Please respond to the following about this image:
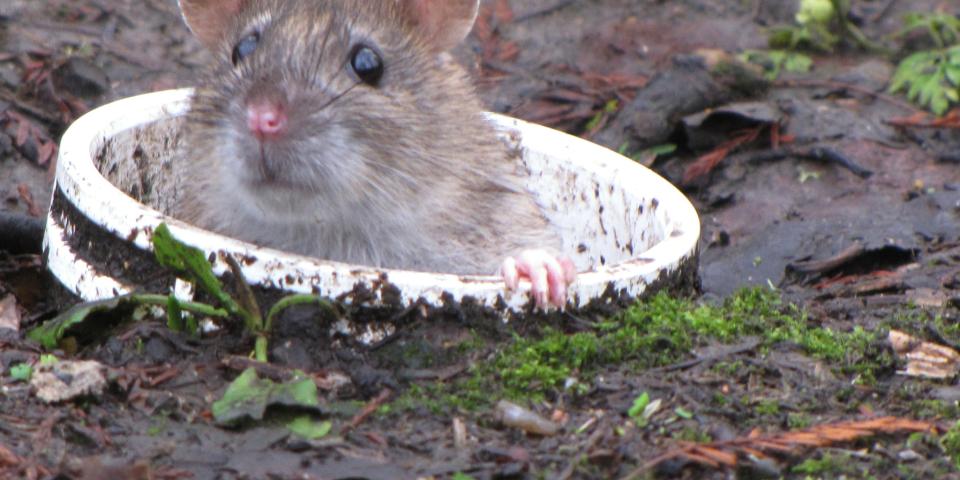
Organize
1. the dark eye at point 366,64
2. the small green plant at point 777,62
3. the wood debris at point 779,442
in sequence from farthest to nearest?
the small green plant at point 777,62
the dark eye at point 366,64
the wood debris at point 779,442

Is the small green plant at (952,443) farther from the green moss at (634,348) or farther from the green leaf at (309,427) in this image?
the green leaf at (309,427)

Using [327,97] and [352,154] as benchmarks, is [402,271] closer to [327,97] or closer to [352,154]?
[352,154]

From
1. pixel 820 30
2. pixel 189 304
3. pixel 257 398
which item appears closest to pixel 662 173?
pixel 820 30

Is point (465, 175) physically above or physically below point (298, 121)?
below

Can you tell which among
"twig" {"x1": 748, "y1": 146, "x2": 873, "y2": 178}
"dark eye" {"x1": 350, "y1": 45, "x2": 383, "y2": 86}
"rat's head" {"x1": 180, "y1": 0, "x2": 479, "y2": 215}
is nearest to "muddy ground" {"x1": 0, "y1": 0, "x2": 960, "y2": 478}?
"twig" {"x1": 748, "y1": 146, "x2": 873, "y2": 178}

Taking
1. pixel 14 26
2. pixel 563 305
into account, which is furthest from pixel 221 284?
pixel 14 26

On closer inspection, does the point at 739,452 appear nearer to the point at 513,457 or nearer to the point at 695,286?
the point at 513,457

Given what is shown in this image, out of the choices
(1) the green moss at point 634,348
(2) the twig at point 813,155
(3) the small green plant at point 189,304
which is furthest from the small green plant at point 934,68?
(3) the small green plant at point 189,304
